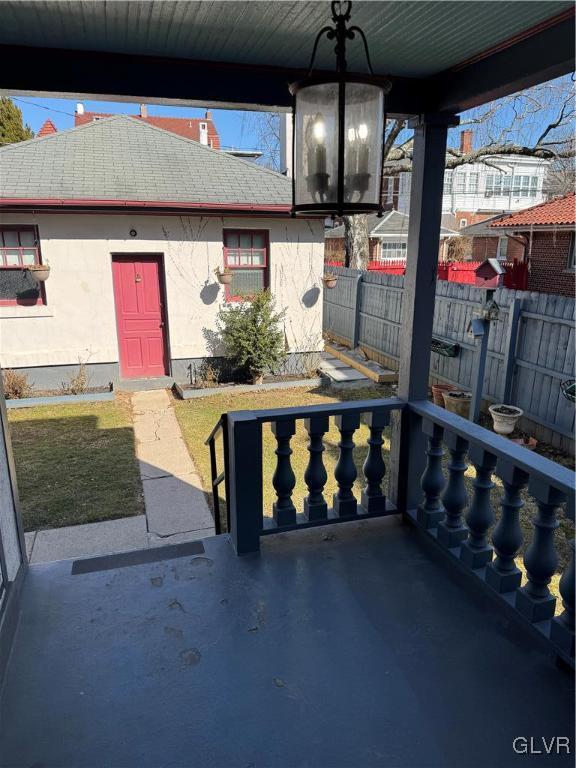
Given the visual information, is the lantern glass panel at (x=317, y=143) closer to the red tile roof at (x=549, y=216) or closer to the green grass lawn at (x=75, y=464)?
the green grass lawn at (x=75, y=464)

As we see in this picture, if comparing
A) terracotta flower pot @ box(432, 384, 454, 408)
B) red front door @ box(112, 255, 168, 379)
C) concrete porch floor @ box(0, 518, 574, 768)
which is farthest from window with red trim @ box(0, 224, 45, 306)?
concrete porch floor @ box(0, 518, 574, 768)

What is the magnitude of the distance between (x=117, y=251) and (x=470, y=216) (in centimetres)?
3111

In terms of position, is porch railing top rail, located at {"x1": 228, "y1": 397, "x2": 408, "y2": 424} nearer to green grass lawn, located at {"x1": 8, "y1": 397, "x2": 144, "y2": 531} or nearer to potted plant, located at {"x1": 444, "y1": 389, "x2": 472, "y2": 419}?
green grass lawn, located at {"x1": 8, "y1": 397, "x2": 144, "y2": 531}

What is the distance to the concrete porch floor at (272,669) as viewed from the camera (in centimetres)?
177

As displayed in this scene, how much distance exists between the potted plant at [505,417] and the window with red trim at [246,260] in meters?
4.63

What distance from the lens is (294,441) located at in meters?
6.43

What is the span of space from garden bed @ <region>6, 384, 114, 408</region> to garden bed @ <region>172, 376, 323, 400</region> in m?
1.16

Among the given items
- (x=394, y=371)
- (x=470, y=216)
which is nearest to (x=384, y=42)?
(x=394, y=371)

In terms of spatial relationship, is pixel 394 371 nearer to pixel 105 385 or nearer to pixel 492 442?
pixel 105 385

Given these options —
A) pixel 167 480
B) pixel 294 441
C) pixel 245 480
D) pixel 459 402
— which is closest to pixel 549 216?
pixel 459 402

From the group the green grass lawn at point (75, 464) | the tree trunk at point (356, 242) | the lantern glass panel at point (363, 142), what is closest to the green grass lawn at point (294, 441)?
the green grass lawn at point (75, 464)

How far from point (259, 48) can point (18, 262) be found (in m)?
7.05

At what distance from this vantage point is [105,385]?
875cm

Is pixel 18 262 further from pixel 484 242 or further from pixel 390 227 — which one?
pixel 484 242
